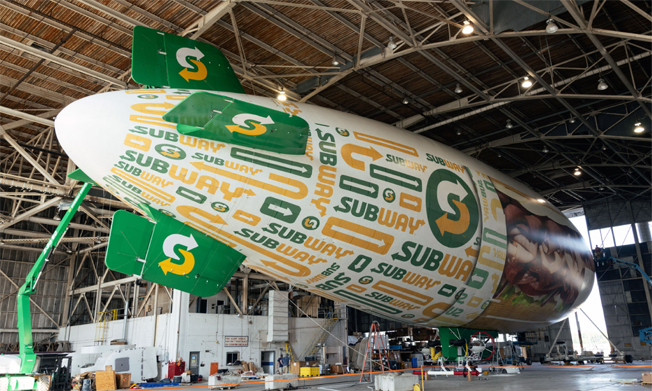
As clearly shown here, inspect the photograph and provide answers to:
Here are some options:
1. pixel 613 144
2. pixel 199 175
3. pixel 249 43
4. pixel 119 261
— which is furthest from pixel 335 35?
pixel 613 144

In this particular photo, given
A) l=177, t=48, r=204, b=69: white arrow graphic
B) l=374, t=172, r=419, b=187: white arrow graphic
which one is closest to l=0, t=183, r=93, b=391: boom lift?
l=177, t=48, r=204, b=69: white arrow graphic

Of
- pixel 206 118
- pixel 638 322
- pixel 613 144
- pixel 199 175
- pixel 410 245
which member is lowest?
pixel 638 322

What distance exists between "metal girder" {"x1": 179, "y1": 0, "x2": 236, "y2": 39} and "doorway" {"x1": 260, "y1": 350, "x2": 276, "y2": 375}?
21015 millimetres

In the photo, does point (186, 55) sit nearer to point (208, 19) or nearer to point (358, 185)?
point (358, 185)

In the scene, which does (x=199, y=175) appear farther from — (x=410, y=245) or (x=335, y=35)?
(x=335, y=35)

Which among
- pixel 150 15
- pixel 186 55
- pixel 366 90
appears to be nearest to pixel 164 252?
pixel 186 55

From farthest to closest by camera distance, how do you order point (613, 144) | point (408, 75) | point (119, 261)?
point (613, 144) → point (408, 75) → point (119, 261)

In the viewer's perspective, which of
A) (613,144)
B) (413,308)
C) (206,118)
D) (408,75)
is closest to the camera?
(206,118)

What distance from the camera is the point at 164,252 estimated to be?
28.7 feet

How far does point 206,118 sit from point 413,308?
7093 mm

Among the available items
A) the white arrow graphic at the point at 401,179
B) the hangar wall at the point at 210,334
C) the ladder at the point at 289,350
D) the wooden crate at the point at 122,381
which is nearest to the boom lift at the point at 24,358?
the white arrow graphic at the point at 401,179

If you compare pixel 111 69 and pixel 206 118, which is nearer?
pixel 206 118

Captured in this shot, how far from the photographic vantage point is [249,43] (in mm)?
16688

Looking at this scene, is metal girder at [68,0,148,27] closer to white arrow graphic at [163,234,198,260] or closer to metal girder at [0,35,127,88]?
metal girder at [0,35,127,88]
